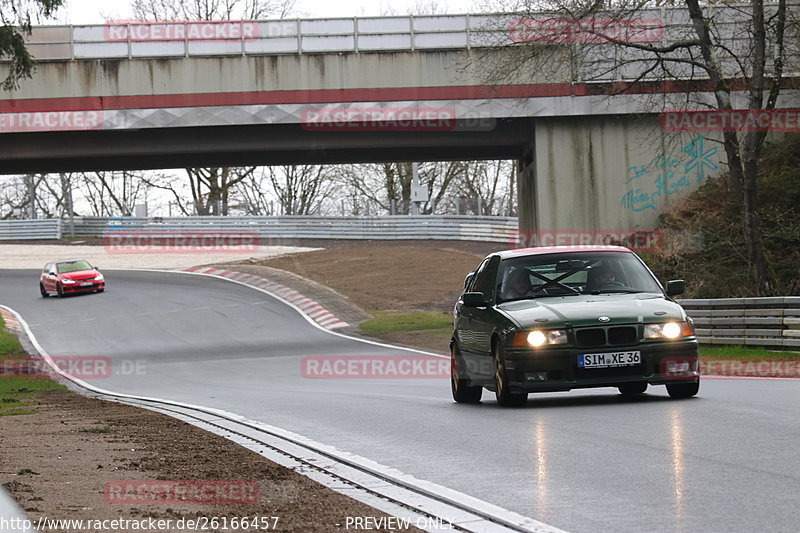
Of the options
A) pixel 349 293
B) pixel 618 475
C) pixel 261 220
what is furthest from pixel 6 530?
pixel 261 220

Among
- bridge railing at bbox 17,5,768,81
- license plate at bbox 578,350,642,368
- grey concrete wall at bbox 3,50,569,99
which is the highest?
bridge railing at bbox 17,5,768,81

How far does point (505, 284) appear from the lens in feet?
41.5

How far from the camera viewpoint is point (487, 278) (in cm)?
1316

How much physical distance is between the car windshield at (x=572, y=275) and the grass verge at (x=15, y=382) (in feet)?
21.1

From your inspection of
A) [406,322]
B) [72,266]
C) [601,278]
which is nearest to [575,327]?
[601,278]

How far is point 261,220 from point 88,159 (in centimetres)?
3187

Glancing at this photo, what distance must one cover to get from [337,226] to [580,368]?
2250 inches

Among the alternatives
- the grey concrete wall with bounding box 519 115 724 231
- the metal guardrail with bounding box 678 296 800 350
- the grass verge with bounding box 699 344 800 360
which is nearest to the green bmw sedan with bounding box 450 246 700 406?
the grass verge with bounding box 699 344 800 360

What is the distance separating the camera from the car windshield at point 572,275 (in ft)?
40.9

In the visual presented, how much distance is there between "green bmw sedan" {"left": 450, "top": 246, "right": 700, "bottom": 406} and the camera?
11312 millimetres

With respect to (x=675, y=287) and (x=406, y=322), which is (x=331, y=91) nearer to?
(x=406, y=322)

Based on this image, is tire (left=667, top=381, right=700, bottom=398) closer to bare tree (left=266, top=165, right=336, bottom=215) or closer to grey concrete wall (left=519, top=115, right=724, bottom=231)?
grey concrete wall (left=519, top=115, right=724, bottom=231)

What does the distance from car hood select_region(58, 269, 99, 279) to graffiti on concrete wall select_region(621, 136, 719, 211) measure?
2314cm

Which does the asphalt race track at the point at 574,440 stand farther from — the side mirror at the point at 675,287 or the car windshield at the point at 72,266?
the car windshield at the point at 72,266
